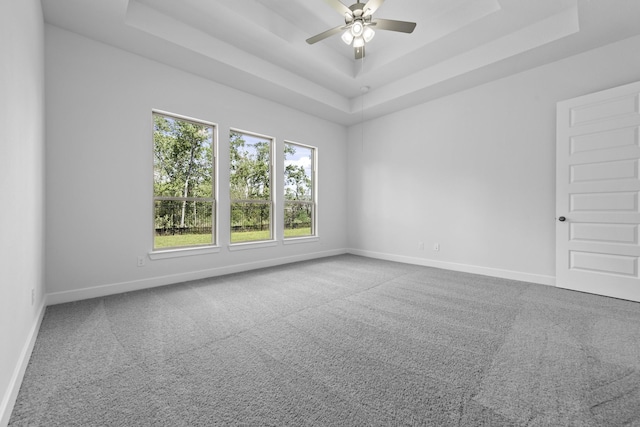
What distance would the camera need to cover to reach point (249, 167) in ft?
15.5

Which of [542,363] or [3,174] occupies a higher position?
[3,174]

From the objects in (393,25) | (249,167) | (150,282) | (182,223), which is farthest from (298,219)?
(393,25)

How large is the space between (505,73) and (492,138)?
0.89 metres

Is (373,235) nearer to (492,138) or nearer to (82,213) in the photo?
(492,138)

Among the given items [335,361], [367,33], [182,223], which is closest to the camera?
[335,361]

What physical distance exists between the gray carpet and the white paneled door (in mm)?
323

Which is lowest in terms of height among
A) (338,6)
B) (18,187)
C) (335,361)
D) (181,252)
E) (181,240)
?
(335,361)

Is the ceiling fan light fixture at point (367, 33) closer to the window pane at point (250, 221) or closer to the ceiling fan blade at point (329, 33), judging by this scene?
the ceiling fan blade at point (329, 33)

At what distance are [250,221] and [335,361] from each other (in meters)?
3.24

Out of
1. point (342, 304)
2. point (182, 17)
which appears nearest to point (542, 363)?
point (342, 304)

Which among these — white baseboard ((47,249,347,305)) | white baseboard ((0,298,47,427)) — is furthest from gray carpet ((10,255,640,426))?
white baseboard ((47,249,347,305))

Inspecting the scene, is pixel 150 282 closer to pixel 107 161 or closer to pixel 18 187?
pixel 107 161

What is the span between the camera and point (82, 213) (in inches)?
121

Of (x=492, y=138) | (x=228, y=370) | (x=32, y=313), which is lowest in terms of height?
(x=228, y=370)
